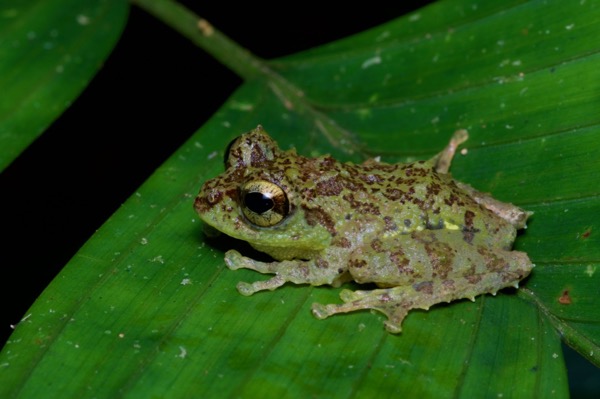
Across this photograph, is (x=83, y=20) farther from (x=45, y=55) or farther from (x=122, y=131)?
(x=122, y=131)

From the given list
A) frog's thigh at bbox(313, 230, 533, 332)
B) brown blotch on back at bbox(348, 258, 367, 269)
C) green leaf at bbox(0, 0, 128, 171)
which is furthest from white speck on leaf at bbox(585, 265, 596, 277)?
green leaf at bbox(0, 0, 128, 171)

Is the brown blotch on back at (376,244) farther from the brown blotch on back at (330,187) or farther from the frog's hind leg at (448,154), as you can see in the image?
the frog's hind leg at (448,154)

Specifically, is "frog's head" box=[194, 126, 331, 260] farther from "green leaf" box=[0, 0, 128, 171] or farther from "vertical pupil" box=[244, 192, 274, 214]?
"green leaf" box=[0, 0, 128, 171]


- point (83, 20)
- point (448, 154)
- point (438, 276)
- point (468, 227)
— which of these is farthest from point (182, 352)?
point (83, 20)

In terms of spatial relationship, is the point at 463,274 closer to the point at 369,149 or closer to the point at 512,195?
the point at 512,195

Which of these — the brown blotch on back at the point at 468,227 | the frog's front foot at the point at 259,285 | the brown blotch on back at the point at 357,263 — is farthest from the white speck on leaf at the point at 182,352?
the brown blotch on back at the point at 468,227

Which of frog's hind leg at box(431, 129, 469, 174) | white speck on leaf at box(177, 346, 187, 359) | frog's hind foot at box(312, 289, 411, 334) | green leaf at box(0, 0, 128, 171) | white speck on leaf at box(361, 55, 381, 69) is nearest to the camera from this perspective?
white speck on leaf at box(177, 346, 187, 359)

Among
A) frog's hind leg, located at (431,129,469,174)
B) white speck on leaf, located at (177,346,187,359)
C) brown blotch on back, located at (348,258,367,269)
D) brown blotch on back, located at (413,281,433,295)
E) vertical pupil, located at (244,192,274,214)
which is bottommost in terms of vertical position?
white speck on leaf, located at (177,346,187,359)
